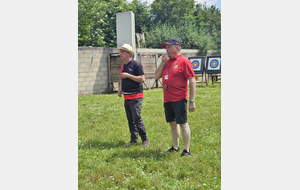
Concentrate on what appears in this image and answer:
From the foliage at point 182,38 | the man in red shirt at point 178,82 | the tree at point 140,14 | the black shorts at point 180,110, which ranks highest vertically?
the tree at point 140,14

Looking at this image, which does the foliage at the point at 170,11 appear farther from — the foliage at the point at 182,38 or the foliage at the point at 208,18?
the foliage at the point at 182,38

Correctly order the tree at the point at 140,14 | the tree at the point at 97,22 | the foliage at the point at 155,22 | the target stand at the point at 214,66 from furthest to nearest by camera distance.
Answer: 1. the tree at the point at 140,14
2. the foliage at the point at 155,22
3. the tree at the point at 97,22
4. the target stand at the point at 214,66

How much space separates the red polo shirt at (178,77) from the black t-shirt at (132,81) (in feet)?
2.17

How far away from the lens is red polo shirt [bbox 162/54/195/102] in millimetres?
3619

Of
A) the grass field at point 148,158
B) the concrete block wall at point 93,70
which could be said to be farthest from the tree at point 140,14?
the grass field at point 148,158

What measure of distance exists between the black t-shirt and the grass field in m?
0.97

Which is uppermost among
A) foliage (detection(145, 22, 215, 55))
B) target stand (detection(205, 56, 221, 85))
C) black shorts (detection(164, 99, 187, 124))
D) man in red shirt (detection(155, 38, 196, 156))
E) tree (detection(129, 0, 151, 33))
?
tree (detection(129, 0, 151, 33))

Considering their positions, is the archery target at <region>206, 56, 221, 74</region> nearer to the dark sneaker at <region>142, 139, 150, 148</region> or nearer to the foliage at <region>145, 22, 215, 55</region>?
the foliage at <region>145, 22, 215, 55</region>

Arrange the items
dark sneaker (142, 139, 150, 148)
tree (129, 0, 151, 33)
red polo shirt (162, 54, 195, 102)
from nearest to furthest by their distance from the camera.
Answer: red polo shirt (162, 54, 195, 102)
dark sneaker (142, 139, 150, 148)
tree (129, 0, 151, 33)

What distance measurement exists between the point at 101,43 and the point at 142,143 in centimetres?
1407

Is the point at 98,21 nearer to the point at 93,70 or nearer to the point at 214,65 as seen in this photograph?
the point at 93,70

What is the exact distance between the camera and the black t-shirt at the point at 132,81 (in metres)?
4.27

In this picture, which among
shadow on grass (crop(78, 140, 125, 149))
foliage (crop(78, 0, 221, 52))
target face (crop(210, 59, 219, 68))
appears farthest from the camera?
foliage (crop(78, 0, 221, 52))

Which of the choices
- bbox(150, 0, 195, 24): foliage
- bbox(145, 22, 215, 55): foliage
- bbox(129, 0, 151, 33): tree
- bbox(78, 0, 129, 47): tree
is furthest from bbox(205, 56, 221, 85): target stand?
bbox(150, 0, 195, 24): foliage
